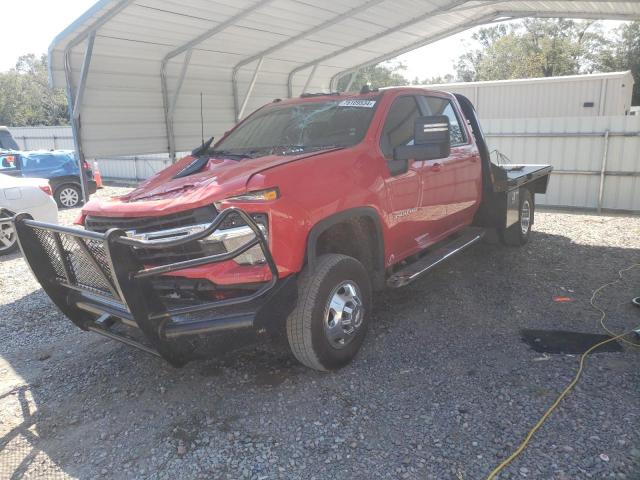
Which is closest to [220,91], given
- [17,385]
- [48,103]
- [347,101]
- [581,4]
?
[347,101]

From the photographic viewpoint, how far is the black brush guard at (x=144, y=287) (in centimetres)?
286

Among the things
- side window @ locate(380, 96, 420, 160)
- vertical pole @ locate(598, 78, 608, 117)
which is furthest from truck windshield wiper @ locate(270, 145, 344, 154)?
vertical pole @ locate(598, 78, 608, 117)

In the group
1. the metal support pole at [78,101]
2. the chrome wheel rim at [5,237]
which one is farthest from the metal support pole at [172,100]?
the chrome wheel rim at [5,237]

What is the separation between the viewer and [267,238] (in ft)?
10.4

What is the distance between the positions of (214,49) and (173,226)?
638 cm

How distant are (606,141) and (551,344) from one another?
765cm

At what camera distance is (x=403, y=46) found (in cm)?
1128

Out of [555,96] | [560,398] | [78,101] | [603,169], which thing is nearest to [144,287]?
[560,398]

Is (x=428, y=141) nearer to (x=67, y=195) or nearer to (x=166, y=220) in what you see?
(x=166, y=220)

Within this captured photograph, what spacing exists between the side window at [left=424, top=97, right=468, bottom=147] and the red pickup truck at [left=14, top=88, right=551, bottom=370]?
1.59 feet

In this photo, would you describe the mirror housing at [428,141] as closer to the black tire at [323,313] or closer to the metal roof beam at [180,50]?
the black tire at [323,313]

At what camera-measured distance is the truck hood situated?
3.19 m

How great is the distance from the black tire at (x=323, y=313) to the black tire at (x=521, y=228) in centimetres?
353

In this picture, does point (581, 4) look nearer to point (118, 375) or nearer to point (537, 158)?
point (537, 158)
